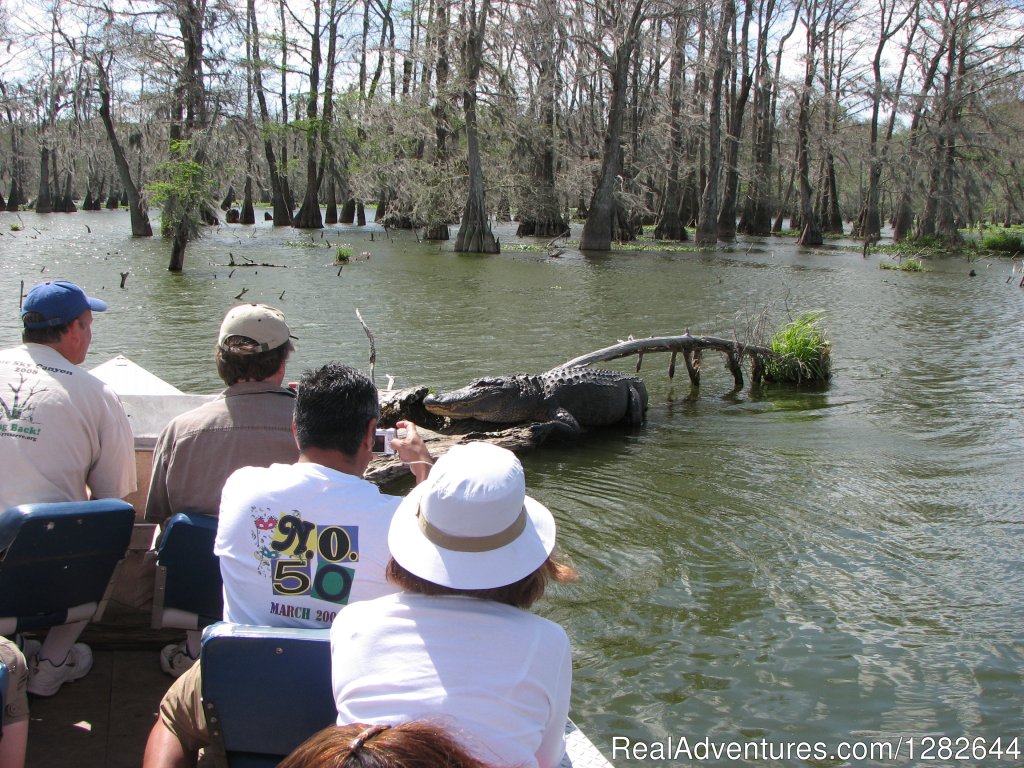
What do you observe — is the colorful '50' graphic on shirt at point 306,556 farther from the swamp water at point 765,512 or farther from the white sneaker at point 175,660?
the swamp water at point 765,512

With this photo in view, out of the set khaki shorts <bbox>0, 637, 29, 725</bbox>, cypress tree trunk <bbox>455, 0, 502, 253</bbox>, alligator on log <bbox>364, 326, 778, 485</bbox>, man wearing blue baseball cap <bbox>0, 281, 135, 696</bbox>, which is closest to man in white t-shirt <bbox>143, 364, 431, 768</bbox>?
khaki shorts <bbox>0, 637, 29, 725</bbox>

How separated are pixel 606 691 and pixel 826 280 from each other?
22.2m

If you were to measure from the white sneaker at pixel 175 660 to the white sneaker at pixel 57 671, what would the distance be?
27cm

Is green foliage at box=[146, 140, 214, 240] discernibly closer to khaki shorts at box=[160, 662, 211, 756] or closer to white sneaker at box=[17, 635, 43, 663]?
white sneaker at box=[17, 635, 43, 663]

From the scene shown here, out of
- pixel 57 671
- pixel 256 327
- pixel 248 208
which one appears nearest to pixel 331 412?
pixel 256 327

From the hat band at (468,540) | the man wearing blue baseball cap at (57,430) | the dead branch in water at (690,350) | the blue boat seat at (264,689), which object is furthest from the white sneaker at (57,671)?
the dead branch in water at (690,350)

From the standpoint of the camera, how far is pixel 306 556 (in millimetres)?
2408

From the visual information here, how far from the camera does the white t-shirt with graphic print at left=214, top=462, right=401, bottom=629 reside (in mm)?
2400

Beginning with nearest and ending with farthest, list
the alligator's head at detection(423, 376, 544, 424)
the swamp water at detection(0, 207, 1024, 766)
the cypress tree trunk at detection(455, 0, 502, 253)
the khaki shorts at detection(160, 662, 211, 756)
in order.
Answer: the khaki shorts at detection(160, 662, 211, 756), the swamp water at detection(0, 207, 1024, 766), the alligator's head at detection(423, 376, 544, 424), the cypress tree trunk at detection(455, 0, 502, 253)

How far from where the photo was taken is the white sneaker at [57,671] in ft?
10.2

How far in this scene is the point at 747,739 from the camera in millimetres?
3844

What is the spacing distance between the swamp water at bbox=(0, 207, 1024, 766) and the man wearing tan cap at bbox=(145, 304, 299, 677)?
1914 millimetres

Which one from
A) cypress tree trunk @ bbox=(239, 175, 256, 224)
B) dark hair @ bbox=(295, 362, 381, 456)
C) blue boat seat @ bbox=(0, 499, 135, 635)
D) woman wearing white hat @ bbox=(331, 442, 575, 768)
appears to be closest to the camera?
woman wearing white hat @ bbox=(331, 442, 575, 768)

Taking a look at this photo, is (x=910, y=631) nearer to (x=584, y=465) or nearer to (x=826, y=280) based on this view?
(x=584, y=465)
